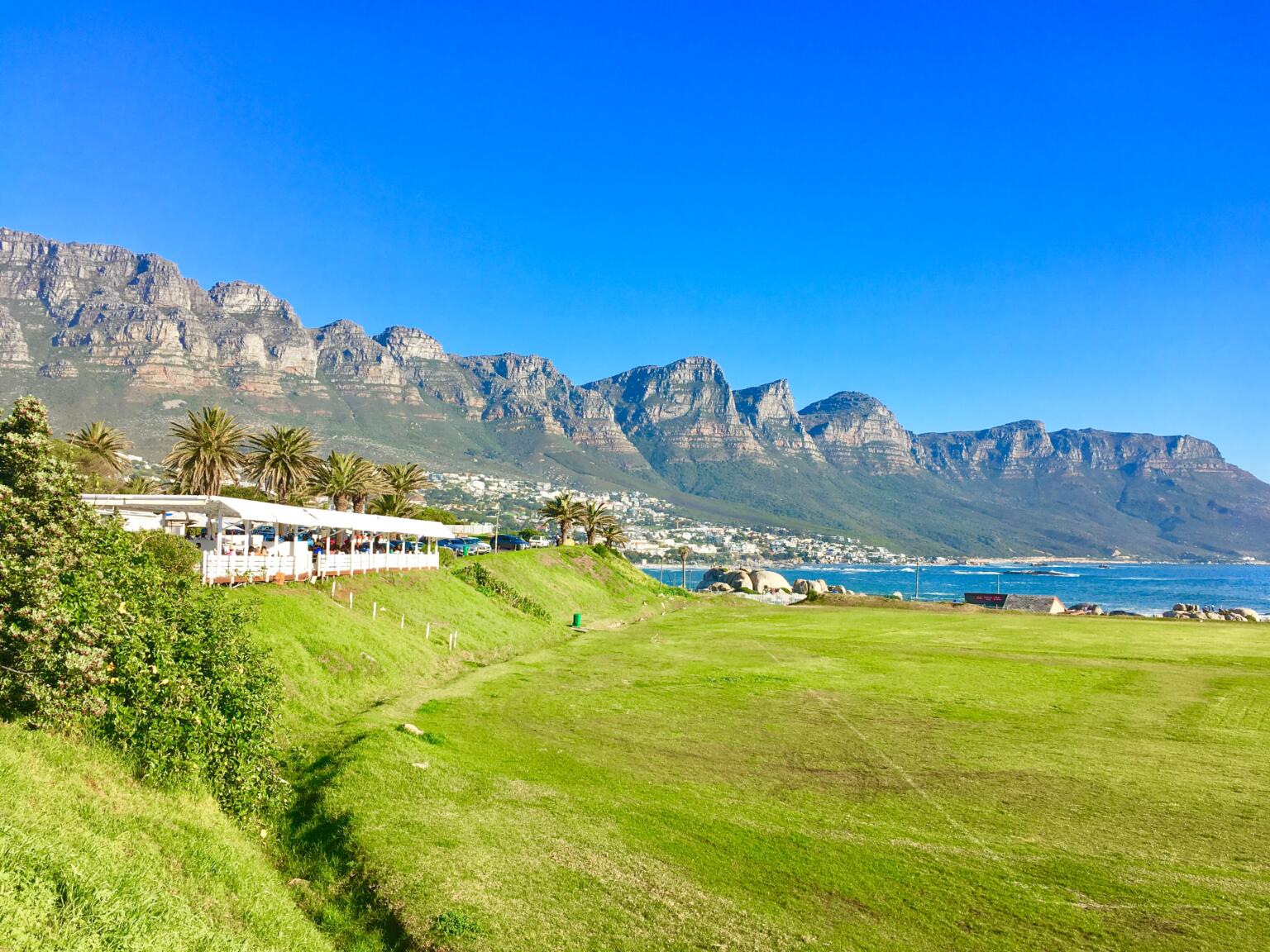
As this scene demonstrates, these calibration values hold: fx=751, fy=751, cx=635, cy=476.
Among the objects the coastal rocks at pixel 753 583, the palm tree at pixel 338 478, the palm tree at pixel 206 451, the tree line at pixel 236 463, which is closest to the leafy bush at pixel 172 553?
the tree line at pixel 236 463

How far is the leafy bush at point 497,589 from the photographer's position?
191ft

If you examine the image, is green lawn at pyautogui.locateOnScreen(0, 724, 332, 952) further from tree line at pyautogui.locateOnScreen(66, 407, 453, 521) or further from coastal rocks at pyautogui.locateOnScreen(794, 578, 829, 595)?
coastal rocks at pyautogui.locateOnScreen(794, 578, 829, 595)

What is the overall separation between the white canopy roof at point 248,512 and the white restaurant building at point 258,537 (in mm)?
37

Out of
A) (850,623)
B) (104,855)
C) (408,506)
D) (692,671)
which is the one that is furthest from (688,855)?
(408,506)

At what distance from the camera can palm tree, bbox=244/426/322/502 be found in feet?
208

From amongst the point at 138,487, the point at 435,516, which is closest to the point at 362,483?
the point at 138,487

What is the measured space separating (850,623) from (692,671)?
3828 cm

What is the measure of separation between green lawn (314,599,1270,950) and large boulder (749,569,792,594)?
102104 millimetres

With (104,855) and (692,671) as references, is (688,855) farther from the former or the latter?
(692,671)

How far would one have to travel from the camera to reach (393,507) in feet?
271

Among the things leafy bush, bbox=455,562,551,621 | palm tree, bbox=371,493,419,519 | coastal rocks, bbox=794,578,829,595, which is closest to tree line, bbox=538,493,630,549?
palm tree, bbox=371,493,419,519

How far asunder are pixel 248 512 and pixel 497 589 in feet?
91.8

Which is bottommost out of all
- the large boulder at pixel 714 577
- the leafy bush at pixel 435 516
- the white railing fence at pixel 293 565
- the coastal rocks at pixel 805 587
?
the large boulder at pixel 714 577

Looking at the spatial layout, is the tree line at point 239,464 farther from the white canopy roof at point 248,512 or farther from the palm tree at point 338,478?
the white canopy roof at point 248,512
